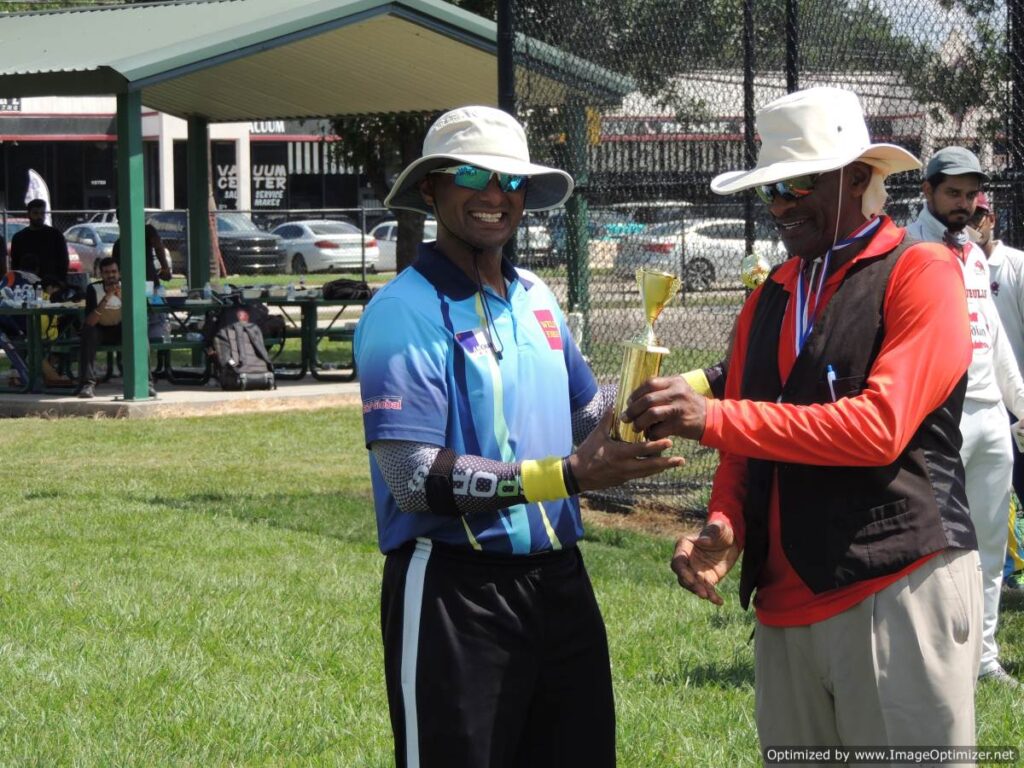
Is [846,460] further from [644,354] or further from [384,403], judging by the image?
[384,403]

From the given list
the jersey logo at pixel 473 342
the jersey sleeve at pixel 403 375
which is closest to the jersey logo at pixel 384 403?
the jersey sleeve at pixel 403 375

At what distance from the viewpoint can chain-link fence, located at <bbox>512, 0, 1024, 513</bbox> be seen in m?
8.31

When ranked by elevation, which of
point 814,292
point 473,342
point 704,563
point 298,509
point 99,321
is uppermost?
→ point 814,292

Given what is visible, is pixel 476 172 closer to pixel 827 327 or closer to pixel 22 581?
pixel 827 327

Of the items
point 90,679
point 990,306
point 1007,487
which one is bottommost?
point 90,679

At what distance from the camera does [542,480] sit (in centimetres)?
323

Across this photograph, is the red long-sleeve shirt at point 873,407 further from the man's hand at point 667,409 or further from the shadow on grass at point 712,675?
the shadow on grass at point 712,675

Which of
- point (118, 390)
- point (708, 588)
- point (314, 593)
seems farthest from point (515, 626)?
point (118, 390)

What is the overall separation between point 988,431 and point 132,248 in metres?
10.2

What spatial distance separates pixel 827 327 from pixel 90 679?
391cm

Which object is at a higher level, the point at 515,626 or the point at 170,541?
the point at 515,626

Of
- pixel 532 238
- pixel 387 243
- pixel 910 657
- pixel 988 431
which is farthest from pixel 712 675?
pixel 387 243

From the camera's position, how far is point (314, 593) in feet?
24.7

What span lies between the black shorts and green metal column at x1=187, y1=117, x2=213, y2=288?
16664 millimetres
